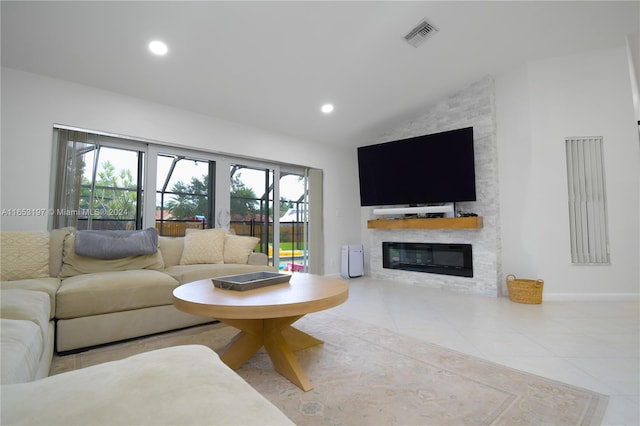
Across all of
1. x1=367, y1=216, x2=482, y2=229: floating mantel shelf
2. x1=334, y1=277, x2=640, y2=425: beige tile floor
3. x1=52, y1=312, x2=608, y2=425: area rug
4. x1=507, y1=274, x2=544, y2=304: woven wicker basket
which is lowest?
x1=334, y1=277, x2=640, y2=425: beige tile floor

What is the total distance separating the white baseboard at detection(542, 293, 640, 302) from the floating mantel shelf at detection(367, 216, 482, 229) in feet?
3.69

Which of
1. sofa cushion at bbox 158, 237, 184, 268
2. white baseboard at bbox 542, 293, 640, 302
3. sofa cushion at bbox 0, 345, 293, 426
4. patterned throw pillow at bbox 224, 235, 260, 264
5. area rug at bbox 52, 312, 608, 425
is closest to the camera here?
sofa cushion at bbox 0, 345, 293, 426

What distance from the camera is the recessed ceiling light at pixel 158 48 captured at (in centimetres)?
272

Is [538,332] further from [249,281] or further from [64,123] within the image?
[64,123]

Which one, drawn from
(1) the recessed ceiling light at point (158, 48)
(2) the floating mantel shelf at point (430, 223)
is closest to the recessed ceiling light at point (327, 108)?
(2) the floating mantel shelf at point (430, 223)

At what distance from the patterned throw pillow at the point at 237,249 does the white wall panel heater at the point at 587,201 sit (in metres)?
3.86

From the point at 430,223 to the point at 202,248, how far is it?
3.06 meters

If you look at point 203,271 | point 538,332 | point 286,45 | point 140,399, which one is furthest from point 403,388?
point 286,45

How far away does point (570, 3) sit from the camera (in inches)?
113

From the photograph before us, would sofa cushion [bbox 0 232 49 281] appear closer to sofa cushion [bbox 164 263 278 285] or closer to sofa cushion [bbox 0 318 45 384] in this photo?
sofa cushion [bbox 164 263 278 285]

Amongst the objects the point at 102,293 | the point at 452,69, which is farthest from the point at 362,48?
the point at 102,293

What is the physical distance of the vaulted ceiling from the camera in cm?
249

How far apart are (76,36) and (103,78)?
1.76ft

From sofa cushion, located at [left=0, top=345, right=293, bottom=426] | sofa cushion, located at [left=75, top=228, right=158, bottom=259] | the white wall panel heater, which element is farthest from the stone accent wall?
sofa cushion, located at [left=0, top=345, right=293, bottom=426]
